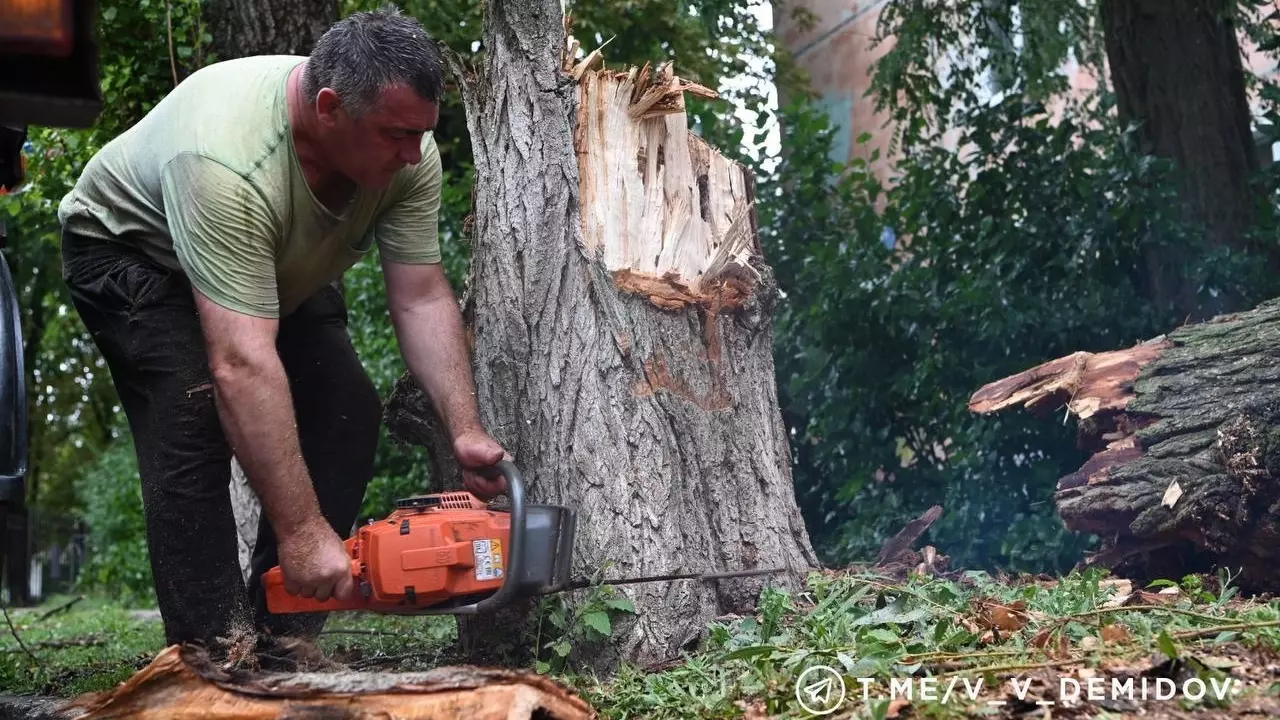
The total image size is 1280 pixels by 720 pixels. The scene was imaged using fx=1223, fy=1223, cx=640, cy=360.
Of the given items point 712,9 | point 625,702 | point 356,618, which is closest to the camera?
point 625,702

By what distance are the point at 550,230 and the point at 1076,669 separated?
210 centimetres

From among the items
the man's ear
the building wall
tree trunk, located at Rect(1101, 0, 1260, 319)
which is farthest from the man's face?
the building wall

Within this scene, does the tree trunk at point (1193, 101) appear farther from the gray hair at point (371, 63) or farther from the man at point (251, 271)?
the gray hair at point (371, 63)

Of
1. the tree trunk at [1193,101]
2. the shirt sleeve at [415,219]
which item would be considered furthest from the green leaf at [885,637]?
the tree trunk at [1193,101]

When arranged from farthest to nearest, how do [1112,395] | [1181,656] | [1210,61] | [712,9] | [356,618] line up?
[712,9] < [356,618] < [1210,61] < [1112,395] < [1181,656]

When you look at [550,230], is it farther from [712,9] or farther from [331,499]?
[712,9]

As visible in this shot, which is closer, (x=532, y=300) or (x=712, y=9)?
(x=532, y=300)

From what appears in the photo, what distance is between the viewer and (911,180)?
6.98m

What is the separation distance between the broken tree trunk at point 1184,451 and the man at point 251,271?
228 centimetres

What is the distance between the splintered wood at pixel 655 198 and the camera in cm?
392

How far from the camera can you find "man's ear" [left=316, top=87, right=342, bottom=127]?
3.32 m

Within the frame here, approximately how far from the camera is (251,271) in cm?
329

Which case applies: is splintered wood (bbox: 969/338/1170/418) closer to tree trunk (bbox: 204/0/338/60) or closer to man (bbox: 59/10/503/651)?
man (bbox: 59/10/503/651)

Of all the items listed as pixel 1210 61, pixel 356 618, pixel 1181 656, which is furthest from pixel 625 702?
pixel 1210 61
